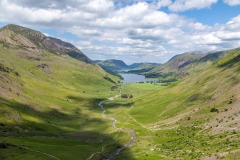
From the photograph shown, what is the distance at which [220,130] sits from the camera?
106875 millimetres

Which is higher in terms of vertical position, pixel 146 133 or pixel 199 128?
pixel 199 128

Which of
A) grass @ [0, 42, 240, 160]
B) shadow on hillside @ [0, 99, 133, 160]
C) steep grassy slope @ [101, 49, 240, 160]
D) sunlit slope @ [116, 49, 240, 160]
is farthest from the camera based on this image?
shadow on hillside @ [0, 99, 133, 160]

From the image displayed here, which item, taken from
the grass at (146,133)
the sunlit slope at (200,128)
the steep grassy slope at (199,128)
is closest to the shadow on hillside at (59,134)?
the grass at (146,133)

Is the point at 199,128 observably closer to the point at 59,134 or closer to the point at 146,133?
the point at 146,133

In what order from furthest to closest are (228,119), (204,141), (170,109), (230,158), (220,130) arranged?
(170,109), (228,119), (220,130), (204,141), (230,158)

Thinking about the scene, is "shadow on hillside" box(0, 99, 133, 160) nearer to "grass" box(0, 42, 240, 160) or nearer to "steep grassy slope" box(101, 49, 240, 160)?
"grass" box(0, 42, 240, 160)

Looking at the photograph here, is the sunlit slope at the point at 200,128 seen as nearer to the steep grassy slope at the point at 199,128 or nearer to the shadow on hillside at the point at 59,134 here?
the steep grassy slope at the point at 199,128

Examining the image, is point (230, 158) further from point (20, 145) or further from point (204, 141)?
point (20, 145)

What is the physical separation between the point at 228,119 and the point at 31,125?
9579cm

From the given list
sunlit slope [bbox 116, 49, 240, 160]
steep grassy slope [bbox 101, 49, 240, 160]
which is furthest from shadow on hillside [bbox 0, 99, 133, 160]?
sunlit slope [bbox 116, 49, 240, 160]

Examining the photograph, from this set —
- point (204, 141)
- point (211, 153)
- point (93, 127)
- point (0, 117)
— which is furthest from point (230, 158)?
point (93, 127)

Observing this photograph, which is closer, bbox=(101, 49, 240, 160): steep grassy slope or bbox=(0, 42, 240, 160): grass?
bbox=(101, 49, 240, 160): steep grassy slope

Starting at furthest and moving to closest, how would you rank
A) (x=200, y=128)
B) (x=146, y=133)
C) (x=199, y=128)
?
(x=146, y=133) < (x=199, y=128) < (x=200, y=128)

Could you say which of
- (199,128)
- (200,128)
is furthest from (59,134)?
(200,128)
